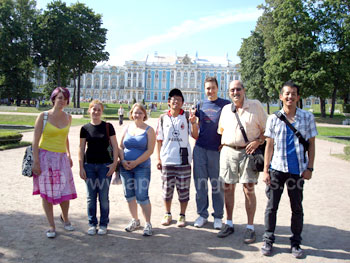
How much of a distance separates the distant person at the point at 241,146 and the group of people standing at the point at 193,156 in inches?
0.4

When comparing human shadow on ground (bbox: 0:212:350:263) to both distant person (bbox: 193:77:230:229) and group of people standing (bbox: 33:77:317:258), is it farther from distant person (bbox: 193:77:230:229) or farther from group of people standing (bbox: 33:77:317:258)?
distant person (bbox: 193:77:230:229)

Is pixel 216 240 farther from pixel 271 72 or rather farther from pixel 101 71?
pixel 101 71

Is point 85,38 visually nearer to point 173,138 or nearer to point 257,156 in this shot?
point 173,138

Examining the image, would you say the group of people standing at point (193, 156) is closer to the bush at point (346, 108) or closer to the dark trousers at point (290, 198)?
the dark trousers at point (290, 198)

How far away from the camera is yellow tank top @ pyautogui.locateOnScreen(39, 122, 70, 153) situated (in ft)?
10.4

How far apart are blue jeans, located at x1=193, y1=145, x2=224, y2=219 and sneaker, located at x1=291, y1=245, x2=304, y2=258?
909 mm

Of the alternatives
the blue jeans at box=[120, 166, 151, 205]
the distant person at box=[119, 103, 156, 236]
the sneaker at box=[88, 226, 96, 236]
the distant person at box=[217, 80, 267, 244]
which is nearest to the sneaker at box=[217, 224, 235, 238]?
the distant person at box=[217, 80, 267, 244]

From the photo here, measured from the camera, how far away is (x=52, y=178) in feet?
10.4

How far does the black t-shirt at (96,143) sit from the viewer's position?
3.30 m

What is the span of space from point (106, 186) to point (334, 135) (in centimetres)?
1737

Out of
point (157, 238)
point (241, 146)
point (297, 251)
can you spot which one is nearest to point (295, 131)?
point (241, 146)

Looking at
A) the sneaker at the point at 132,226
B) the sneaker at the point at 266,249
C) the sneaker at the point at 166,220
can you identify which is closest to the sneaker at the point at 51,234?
the sneaker at the point at 132,226

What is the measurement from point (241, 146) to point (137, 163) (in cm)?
113

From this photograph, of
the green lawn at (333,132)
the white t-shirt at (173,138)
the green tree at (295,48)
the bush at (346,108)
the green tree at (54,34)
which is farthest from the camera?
the bush at (346,108)
